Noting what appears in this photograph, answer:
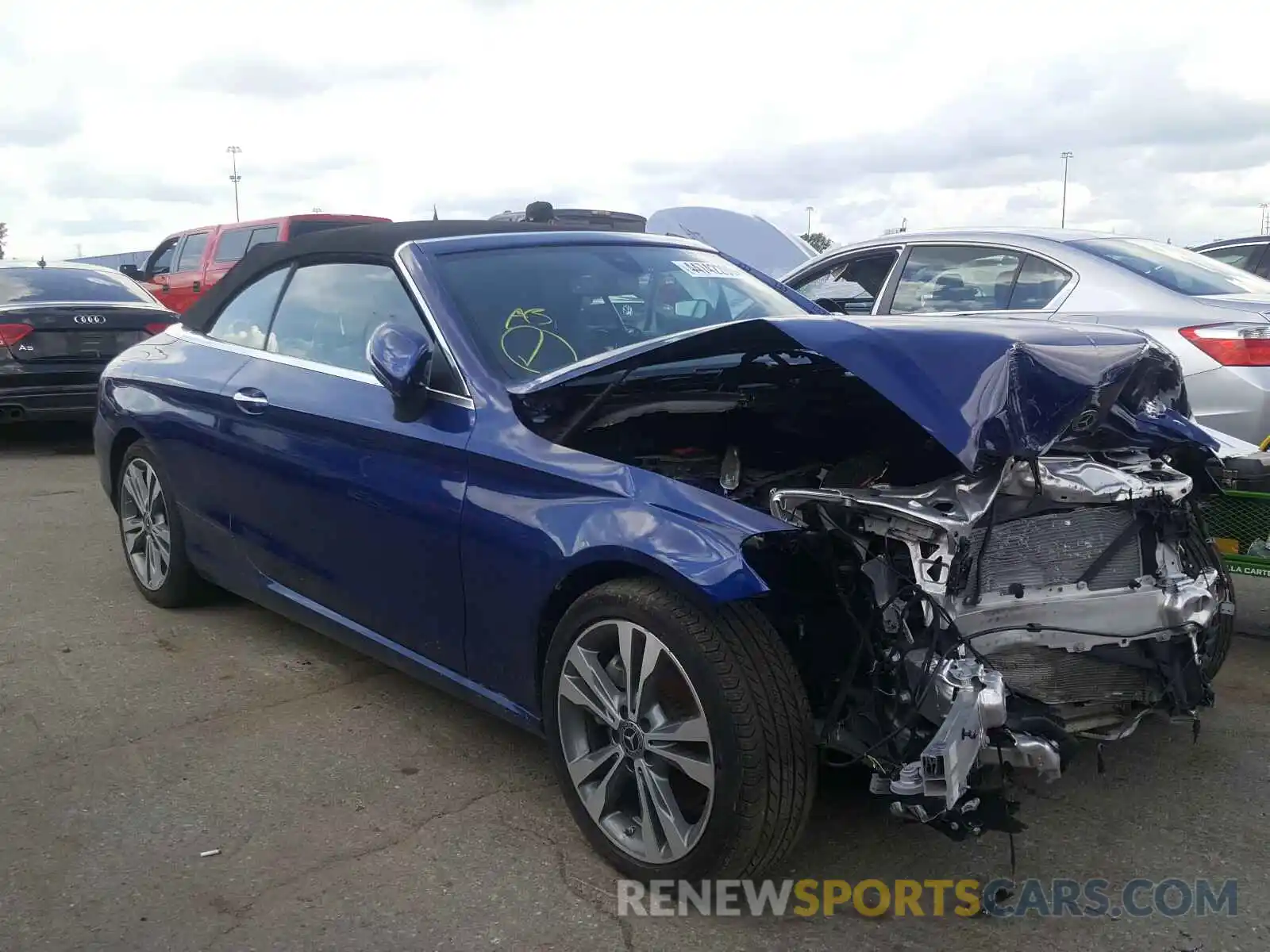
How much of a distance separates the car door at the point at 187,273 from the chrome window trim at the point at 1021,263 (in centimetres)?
1164

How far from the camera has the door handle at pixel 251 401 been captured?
4043 millimetres

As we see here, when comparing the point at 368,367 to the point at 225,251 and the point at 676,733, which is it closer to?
the point at 676,733

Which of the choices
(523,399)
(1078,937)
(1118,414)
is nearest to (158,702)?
(523,399)

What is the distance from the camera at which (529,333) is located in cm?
352

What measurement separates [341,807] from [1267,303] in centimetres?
481

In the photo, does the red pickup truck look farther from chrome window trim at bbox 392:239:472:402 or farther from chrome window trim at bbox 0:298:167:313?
chrome window trim at bbox 392:239:472:402

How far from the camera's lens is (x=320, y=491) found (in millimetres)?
3723

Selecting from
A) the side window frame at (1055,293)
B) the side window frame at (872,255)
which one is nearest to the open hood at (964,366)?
the side window frame at (1055,293)

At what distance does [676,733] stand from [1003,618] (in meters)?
0.80

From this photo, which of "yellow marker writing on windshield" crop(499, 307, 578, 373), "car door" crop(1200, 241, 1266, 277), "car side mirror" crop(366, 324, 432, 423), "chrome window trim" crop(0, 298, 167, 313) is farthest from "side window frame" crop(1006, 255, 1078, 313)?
"chrome window trim" crop(0, 298, 167, 313)

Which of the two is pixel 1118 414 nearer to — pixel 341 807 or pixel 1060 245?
pixel 341 807

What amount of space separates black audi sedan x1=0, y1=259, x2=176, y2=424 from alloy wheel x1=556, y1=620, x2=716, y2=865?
7.25m

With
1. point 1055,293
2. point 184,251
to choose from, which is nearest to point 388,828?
point 1055,293

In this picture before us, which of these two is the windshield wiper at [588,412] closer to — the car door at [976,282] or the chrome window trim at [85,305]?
the car door at [976,282]
